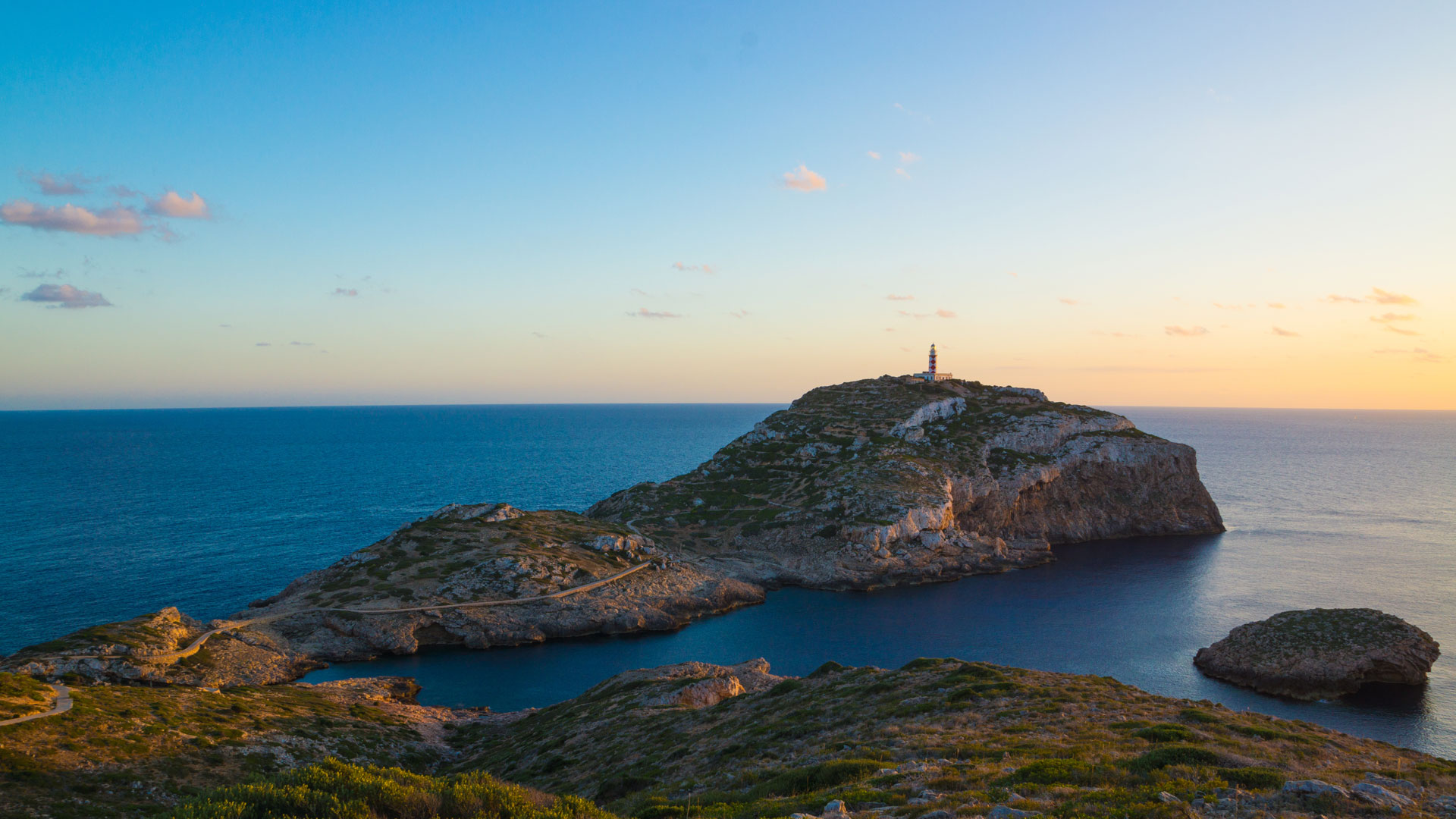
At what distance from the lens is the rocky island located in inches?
2687

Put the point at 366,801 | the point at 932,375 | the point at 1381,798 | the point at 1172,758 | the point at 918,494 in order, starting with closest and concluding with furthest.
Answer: the point at 1381,798 → the point at 366,801 → the point at 1172,758 → the point at 918,494 → the point at 932,375

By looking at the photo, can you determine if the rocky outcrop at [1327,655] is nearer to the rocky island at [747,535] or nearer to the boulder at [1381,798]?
the rocky island at [747,535]

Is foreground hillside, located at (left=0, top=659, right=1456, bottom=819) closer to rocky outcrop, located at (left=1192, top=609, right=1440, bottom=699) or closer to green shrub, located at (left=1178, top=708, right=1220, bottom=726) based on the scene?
green shrub, located at (left=1178, top=708, right=1220, bottom=726)

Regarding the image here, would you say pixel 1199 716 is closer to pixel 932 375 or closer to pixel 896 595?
pixel 896 595

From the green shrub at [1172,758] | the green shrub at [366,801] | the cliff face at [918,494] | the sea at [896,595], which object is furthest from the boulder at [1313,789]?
the cliff face at [918,494]

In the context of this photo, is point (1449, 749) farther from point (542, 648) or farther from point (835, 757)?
point (542, 648)

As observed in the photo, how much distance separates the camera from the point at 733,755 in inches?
1147

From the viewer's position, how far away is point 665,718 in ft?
130

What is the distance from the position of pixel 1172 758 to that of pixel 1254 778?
2437mm

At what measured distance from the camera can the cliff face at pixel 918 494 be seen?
102 m

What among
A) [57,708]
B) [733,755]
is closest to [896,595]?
[733,755]

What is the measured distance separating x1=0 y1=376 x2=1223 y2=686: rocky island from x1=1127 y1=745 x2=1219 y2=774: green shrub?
65109 mm

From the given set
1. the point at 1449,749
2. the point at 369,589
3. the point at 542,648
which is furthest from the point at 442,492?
the point at 1449,749

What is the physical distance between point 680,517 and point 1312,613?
79.7 m
